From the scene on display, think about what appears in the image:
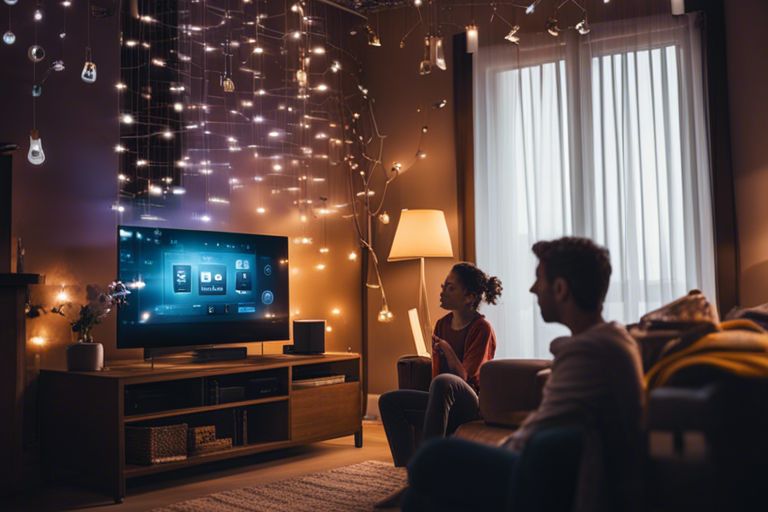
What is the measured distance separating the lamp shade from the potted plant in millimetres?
1953

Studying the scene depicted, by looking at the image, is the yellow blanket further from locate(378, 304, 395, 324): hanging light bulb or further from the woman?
locate(378, 304, 395, 324): hanging light bulb

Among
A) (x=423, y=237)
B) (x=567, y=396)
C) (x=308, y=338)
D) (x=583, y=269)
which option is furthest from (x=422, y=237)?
(x=567, y=396)

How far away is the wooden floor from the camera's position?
12.1ft

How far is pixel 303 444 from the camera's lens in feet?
15.4

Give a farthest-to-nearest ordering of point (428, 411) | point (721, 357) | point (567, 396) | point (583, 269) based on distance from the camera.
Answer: point (428, 411)
point (583, 269)
point (567, 396)
point (721, 357)

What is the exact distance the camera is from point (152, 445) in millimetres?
3898

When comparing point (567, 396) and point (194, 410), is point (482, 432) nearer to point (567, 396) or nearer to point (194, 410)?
point (567, 396)

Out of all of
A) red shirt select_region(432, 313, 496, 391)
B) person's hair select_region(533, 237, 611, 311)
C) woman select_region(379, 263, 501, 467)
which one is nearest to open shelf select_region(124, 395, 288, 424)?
woman select_region(379, 263, 501, 467)

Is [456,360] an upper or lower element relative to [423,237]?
lower

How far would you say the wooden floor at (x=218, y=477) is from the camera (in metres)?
3.68

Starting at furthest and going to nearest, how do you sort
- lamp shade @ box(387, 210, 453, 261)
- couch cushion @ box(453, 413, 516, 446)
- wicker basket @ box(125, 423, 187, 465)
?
lamp shade @ box(387, 210, 453, 261), wicker basket @ box(125, 423, 187, 465), couch cushion @ box(453, 413, 516, 446)

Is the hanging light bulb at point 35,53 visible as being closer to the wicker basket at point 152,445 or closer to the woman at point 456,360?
the wicker basket at point 152,445

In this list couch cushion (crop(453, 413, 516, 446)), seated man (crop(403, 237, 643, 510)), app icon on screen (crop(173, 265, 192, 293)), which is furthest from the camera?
app icon on screen (crop(173, 265, 192, 293))

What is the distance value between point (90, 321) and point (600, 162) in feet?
10.7
